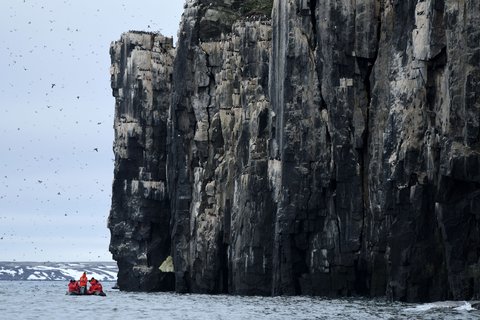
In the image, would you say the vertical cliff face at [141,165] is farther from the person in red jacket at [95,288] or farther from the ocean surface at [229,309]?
the ocean surface at [229,309]

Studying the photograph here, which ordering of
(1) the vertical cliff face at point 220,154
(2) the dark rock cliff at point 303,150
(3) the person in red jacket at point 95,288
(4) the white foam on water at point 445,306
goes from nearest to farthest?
(4) the white foam on water at point 445,306 → (2) the dark rock cliff at point 303,150 → (1) the vertical cliff face at point 220,154 → (3) the person in red jacket at point 95,288

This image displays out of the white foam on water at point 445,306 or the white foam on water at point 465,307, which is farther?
the white foam on water at point 445,306

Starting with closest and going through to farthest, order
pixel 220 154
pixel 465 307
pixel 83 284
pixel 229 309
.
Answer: pixel 465 307, pixel 229 309, pixel 220 154, pixel 83 284

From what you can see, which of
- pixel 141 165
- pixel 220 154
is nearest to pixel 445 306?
pixel 220 154

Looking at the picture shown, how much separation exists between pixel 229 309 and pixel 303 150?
2106 centimetres

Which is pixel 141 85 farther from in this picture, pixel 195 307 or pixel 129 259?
pixel 195 307

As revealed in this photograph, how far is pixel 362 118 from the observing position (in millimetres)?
114750

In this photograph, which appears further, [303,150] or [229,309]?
[303,150]

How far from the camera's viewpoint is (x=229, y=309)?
342 feet

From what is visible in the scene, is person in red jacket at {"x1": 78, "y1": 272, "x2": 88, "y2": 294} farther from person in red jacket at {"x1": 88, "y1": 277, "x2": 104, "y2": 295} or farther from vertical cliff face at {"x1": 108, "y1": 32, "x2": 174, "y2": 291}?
vertical cliff face at {"x1": 108, "y1": 32, "x2": 174, "y2": 291}

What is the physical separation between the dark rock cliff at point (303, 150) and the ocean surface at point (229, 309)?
3573 mm

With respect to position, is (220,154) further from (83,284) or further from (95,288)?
(83,284)

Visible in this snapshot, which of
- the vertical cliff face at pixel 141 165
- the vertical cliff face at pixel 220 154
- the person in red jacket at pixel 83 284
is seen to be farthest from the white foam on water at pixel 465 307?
the vertical cliff face at pixel 141 165

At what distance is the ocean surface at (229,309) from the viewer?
8881 centimetres
